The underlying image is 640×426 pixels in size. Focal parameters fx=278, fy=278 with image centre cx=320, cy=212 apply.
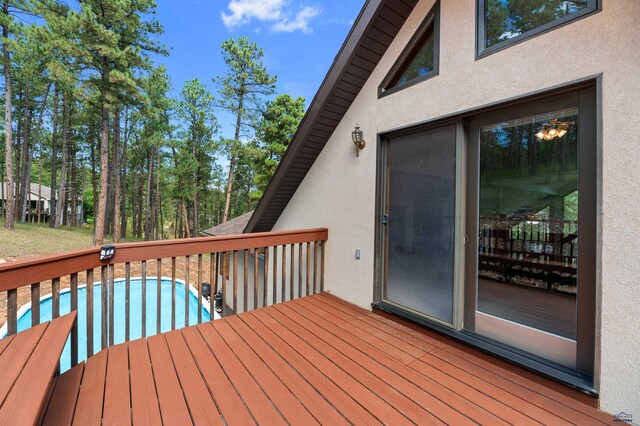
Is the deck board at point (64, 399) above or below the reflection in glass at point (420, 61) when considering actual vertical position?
below

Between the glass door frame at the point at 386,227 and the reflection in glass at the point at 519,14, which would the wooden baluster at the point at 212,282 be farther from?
the reflection in glass at the point at 519,14

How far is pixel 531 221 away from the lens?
7.92ft

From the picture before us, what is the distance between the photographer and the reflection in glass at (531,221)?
7.04ft

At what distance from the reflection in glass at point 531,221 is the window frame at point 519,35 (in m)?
0.64

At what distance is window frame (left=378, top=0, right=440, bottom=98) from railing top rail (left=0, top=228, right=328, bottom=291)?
214cm

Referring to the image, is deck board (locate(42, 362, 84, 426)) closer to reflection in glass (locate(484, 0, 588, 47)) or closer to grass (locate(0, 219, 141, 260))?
reflection in glass (locate(484, 0, 588, 47))

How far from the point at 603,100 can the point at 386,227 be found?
2129 millimetres

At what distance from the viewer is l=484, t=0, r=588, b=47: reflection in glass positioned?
2.13m

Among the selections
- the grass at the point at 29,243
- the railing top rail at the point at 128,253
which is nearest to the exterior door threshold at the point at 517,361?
the railing top rail at the point at 128,253

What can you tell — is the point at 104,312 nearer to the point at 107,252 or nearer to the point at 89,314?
the point at 89,314

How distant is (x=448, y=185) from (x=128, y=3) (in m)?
14.1

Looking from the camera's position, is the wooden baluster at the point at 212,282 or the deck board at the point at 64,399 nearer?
the deck board at the point at 64,399

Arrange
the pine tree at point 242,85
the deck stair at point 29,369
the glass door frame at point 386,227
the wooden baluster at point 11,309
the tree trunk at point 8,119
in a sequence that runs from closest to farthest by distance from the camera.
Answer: the deck stair at point 29,369 < the wooden baluster at point 11,309 < the glass door frame at point 386,227 < the tree trunk at point 8,119 < the pine tree at point 242,85

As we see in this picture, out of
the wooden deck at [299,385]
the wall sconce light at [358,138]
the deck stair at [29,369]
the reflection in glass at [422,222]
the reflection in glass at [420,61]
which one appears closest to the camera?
the deck stair at [29,369]
